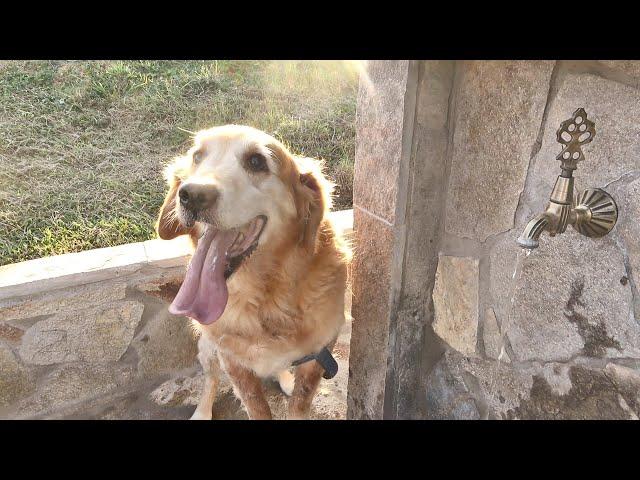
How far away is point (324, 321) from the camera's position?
2297 mm

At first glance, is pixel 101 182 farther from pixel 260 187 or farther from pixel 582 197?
pixel 582 197

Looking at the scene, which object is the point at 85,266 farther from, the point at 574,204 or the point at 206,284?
the point at 574,204

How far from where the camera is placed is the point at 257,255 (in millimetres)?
2125

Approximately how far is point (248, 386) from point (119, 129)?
276cm

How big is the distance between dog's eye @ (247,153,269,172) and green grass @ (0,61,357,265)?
1.62 m

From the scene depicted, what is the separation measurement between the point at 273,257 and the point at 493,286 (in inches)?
37.6

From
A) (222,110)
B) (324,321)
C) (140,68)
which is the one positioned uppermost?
(140,68)

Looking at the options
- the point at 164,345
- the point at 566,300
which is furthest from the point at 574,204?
the point at 164,345

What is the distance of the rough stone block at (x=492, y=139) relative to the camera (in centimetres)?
145

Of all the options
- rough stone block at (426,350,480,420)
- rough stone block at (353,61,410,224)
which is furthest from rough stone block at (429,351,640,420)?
rough stone block at (353,61,410,224)

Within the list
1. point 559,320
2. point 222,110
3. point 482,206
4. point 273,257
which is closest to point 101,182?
point 222,110

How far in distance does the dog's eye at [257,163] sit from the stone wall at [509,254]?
430mm

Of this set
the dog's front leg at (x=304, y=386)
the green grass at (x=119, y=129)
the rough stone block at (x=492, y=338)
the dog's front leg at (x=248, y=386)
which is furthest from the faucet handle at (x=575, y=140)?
the green grass at (x=119, y=129)

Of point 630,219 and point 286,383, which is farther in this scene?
point 286,383
